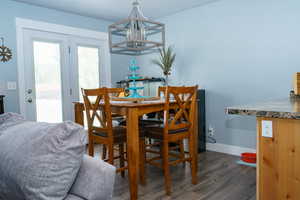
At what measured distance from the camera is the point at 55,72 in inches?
141

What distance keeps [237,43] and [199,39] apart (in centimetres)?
63

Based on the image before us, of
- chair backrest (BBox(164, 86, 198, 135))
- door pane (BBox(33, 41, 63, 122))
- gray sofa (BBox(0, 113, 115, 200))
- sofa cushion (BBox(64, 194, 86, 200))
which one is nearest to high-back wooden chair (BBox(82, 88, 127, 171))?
chair backrest (BBox(164, 86, 198, 135))

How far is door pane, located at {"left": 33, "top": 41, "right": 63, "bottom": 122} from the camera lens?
11.1 feet

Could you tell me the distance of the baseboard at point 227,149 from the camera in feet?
10.3

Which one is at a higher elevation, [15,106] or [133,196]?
[15,106]

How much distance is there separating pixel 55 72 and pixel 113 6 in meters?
1.42

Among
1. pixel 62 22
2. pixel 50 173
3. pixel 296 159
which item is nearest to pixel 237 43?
pixel 296 159

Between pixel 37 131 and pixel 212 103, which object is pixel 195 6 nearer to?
pixel 212 103

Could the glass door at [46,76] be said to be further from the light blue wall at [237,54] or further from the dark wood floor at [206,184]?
the light blue wall at [237,54]

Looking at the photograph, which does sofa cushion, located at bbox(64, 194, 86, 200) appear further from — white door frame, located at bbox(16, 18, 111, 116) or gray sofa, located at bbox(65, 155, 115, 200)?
white door frame, located at bbox(16, 18, 111, 116)

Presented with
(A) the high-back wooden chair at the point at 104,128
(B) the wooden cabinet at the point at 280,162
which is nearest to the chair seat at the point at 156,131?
(A) the high-back wooden chair at the point at 104,128

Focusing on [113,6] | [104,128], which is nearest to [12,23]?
[113,6]

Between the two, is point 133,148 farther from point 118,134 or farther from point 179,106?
point 179,106

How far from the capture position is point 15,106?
317 centimetres
